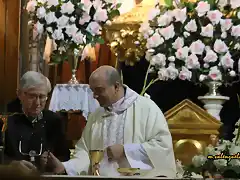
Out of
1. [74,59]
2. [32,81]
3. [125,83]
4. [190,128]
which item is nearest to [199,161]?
[32,81]

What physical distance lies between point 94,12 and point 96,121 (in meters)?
1.35

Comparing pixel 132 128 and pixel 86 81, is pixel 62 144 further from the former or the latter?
pixel 86 81

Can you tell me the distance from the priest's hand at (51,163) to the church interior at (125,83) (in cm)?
108

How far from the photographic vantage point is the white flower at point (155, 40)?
4.95 meters

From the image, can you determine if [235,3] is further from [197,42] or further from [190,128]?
[190,128]

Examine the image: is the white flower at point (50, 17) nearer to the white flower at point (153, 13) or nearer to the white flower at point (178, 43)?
the white flower at point (153, 13)

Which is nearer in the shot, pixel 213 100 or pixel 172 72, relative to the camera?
pixel 172 72

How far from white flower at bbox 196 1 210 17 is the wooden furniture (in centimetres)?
78

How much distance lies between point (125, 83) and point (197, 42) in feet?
3.46

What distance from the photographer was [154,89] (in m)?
5.47

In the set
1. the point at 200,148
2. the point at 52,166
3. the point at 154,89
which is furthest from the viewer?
the point at 154,89

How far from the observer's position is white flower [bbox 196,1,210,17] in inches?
192

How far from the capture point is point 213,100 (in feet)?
16.5

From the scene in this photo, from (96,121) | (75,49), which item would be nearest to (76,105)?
(75,49)
